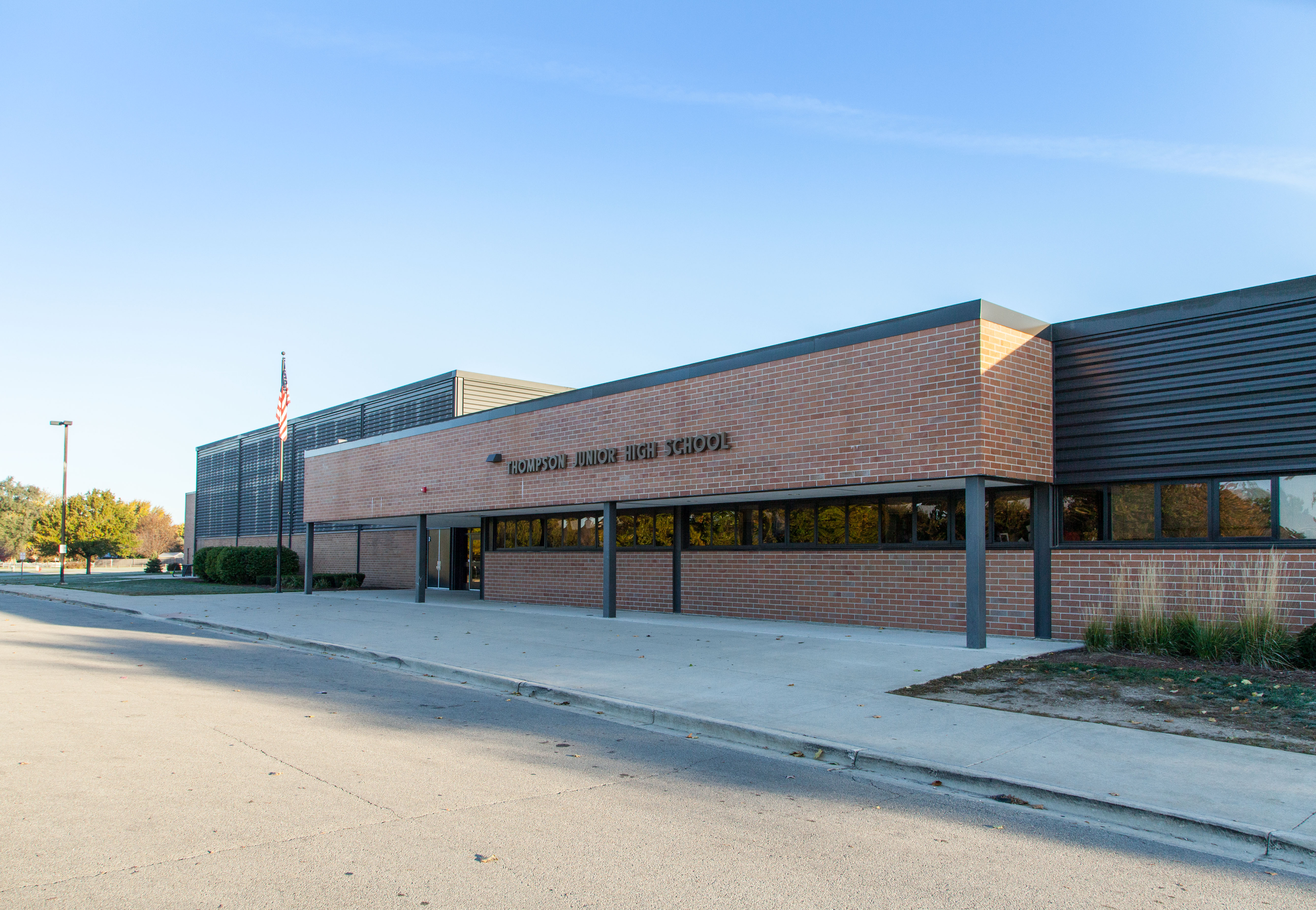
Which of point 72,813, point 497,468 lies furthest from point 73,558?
point 72,813

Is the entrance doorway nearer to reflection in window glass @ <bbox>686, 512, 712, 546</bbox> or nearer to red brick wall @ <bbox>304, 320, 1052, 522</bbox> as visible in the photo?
red brick wall @ <bbox>304, 320, 1052, 522</bbox>

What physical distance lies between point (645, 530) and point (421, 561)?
278 inches

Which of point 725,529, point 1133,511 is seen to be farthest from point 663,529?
point 1133,511

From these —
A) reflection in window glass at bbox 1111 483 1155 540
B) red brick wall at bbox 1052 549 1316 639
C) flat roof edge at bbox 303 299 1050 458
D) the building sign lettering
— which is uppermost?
flat roof edge at bbox 303 299 1050 458

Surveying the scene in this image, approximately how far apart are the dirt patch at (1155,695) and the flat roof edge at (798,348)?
5171 mm

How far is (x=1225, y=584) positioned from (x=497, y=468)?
51.4ft

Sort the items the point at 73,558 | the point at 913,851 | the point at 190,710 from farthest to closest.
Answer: the point at 73,558
the point at 190,710
the point at 913,851

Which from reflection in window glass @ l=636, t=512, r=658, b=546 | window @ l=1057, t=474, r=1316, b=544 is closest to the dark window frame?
window @ l=1057, t=474, r=1316, b=544

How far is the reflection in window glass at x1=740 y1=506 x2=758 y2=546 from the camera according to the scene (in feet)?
64.3

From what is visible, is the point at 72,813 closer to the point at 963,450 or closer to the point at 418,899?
the point at 418,899

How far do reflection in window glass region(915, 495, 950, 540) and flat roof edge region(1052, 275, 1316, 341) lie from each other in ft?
11.3

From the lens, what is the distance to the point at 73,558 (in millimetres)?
80938

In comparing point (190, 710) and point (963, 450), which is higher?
point (963, 450)

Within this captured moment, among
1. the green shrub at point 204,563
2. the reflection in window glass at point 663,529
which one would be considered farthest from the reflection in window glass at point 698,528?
the green shrub at point 204,563
